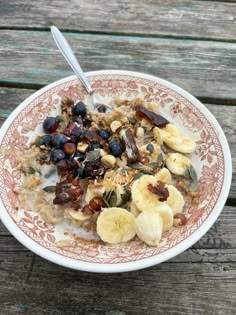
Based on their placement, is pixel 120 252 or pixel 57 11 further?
pixel 57 11

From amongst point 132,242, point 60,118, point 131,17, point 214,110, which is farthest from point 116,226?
point 131,17

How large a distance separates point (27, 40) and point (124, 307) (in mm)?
1040

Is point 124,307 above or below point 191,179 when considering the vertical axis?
below

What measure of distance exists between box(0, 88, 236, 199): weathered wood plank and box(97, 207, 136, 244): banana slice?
405mm

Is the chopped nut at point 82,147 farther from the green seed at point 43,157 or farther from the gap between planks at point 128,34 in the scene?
the gap between planks at point 128,34

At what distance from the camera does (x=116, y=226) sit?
2.86ft

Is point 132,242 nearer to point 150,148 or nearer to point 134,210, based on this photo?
point 134,210

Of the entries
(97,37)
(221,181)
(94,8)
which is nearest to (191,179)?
(221,181)

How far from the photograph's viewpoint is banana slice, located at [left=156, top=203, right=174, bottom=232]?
0.87 m

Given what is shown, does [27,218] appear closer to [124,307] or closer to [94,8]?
[124,307]

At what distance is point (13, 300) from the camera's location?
87 cm

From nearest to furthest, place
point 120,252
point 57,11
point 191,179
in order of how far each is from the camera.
Result: point 120,252 → point 191,179 → point 57,11

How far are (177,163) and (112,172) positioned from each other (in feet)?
0.50

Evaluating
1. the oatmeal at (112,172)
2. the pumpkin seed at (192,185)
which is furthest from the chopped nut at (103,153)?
the pumpkin seed at (192,185)
